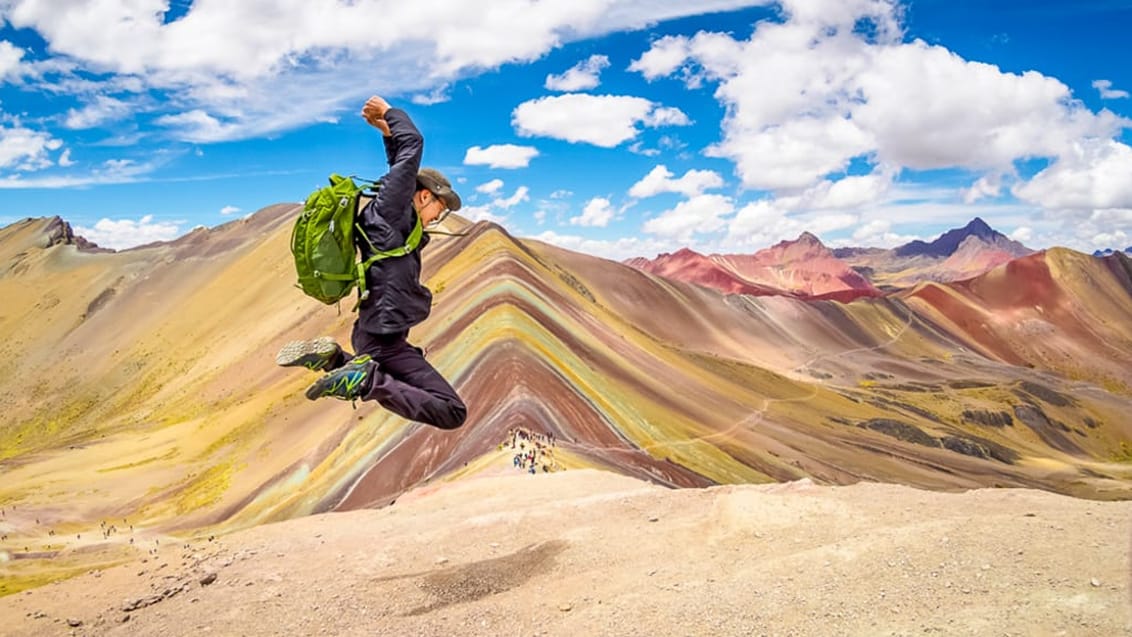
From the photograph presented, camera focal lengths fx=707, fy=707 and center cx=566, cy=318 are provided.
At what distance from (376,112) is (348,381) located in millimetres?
2347

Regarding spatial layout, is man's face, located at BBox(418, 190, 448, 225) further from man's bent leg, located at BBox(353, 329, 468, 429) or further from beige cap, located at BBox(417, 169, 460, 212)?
man's bent leg, located at BBox(353, 329, 468, 429)

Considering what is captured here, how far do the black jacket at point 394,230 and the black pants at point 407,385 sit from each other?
25cm

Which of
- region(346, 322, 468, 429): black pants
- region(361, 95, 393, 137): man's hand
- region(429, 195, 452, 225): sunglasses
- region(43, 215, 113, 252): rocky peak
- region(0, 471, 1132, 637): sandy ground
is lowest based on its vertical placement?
region(0, 471, 1132, 637): sandy ground

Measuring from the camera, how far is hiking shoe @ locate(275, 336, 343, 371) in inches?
251

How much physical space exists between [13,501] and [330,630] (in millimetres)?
33609

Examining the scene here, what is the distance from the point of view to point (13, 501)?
33.6 m

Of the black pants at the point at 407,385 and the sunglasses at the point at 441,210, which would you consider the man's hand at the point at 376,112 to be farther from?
the black pants at the point at 407,385

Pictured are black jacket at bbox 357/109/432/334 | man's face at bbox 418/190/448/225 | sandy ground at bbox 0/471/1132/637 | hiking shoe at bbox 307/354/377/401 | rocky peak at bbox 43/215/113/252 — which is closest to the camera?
black jacket at bbox 357/109/432/334

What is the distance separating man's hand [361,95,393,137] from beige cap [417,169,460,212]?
0.50 metres

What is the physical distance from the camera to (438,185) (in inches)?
242

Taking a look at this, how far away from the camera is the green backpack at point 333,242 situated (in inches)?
231

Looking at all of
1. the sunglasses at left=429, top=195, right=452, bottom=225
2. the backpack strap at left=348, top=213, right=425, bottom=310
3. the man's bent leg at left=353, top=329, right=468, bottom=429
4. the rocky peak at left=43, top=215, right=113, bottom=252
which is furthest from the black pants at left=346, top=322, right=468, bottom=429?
the rocky peak at left=43, top=215, right=113, bottom=252

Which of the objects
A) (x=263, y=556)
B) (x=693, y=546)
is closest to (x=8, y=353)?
(x=263, y=556)

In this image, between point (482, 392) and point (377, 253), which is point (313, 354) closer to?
point (377, 253)
